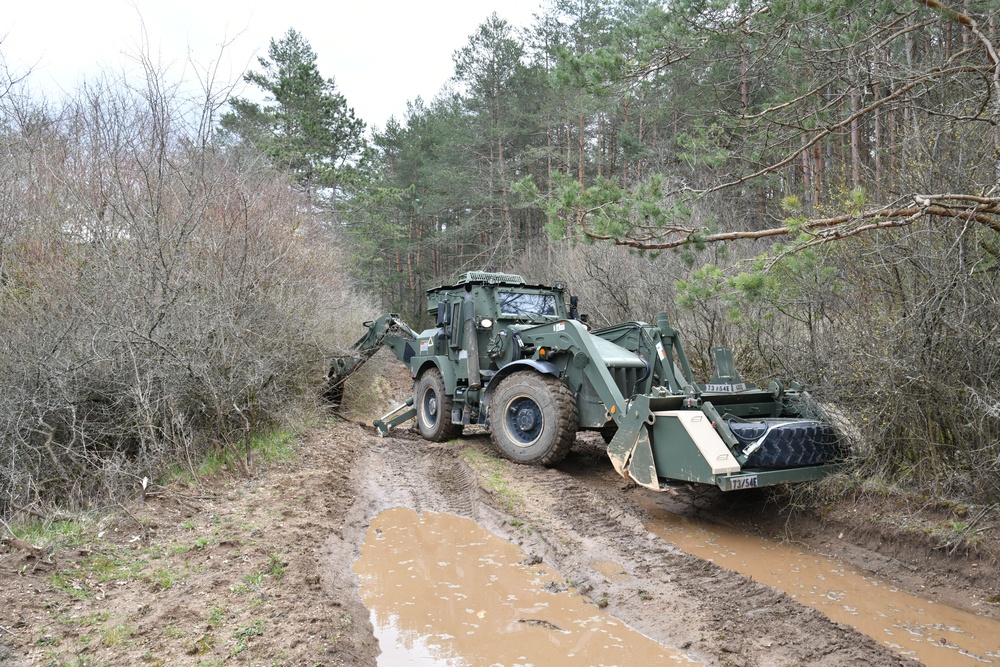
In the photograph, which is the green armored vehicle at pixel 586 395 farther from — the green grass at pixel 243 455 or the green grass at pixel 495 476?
the green grass at pixel 243 455

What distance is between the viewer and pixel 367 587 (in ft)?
15.7

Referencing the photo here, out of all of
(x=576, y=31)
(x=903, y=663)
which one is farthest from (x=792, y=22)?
(x=576, y=31)

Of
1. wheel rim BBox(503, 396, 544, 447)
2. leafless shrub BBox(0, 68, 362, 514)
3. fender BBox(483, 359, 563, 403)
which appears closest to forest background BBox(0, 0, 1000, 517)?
leafless shrub BBox(0, 68, 362, 514)

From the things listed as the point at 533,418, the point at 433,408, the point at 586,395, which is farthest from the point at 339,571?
the point at 433,408

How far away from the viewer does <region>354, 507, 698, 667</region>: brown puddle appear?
3.79 metres

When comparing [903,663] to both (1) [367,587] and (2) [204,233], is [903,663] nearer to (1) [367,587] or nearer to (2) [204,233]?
(1) [367,587]

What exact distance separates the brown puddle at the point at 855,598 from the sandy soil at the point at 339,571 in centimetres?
24

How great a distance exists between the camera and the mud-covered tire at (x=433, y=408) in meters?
10.2

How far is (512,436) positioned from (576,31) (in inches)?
615

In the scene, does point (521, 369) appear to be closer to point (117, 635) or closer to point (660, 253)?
point (660, 253)

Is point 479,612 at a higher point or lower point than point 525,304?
lower

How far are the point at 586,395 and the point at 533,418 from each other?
737 mm

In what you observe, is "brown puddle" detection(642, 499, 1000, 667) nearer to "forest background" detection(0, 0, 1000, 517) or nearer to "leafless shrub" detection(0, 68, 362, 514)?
"forest background" detection(0, 0, 1000, 517)

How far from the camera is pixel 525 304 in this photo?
32.5 ft
